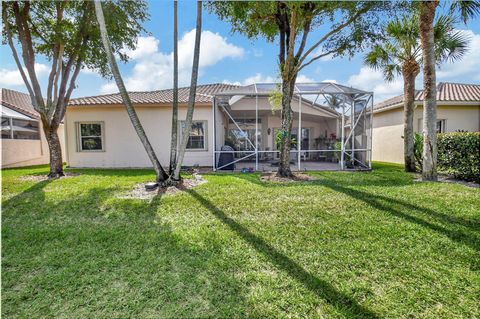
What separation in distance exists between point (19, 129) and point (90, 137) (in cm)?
547

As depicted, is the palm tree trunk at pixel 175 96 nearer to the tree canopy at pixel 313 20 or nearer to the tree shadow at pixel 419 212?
the tree canopy at pixel 313 20

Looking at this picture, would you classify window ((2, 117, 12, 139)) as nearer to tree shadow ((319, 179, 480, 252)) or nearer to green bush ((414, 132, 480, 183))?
tree shadow ((319, 179, 480, 252))

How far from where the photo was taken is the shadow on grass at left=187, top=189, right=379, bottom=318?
8.12 ft

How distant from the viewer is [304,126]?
18281 millimetres

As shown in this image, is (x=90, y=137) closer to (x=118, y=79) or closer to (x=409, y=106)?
(x=118, y=79)

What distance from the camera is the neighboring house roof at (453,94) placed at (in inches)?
527

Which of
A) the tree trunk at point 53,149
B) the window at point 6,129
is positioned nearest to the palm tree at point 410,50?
the tree trunk at point 53,149

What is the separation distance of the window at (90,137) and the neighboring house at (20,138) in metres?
4.64

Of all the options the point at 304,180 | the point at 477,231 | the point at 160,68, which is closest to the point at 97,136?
the point at 160,68

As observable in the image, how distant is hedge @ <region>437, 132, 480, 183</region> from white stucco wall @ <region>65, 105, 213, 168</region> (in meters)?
9.80

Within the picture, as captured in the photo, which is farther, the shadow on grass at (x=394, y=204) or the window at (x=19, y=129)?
the window at (x=19, y=129)

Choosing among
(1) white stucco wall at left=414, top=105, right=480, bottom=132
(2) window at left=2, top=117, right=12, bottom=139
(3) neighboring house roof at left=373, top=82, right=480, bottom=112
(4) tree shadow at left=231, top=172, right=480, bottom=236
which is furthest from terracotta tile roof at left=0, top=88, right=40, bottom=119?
(1) white stucco wall at left=414, top=105, right=480, bottom=132

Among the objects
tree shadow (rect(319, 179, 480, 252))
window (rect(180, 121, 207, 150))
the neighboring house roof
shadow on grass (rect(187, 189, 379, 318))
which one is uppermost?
the neighboring house roof

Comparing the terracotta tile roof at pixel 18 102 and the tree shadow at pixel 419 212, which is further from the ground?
the terracotta tile roof at pixel 18 102
